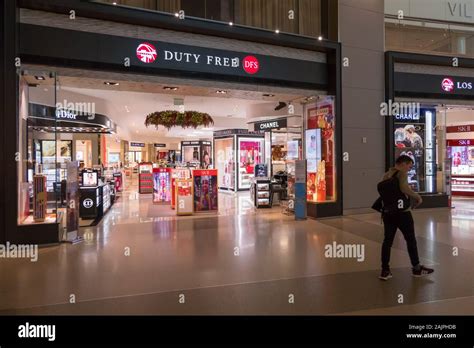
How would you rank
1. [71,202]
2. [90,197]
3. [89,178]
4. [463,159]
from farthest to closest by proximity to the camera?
[463,159], [89,178], [90,197], [71,202]

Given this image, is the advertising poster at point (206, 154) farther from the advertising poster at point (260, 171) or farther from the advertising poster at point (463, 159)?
the advertising poster at point (463, 159)

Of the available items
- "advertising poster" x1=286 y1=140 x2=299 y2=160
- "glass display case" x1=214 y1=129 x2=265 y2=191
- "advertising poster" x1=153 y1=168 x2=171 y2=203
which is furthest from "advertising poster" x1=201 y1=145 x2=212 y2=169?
"advertising poster" x1=286 y1=140 x2=299 y2=160

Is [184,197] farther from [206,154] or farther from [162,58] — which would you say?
[206,154]

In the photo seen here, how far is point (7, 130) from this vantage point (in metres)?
5.73

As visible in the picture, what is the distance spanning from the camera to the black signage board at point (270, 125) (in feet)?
46.5

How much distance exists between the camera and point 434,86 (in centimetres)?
1019

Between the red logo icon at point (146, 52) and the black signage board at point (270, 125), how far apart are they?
25.8 ft

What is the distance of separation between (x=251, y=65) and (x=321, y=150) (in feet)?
9.76

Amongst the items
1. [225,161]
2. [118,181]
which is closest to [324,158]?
[225,161]

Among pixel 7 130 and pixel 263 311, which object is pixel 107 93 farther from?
pixel 263 311

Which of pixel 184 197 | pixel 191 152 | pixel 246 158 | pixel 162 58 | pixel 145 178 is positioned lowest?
pixel 184 197

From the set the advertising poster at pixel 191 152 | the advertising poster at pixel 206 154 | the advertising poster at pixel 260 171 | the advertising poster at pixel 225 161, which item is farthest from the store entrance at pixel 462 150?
the advertising poster at pixel 191 152
